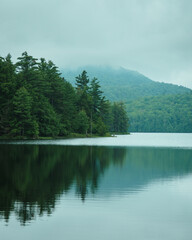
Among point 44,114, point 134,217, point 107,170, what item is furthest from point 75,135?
point 134,217

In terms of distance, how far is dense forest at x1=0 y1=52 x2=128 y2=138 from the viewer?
74250mm

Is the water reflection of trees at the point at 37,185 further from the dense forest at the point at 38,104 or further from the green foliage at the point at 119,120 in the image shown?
the green foliage at the point at 119,120

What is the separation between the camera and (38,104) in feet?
263

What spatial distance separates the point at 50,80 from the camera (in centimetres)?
9369

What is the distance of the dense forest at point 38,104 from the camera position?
74.2 m

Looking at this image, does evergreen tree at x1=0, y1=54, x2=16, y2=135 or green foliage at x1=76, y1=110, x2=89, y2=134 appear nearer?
evergreen tree at x1=0, y1=54, x2=16, y2=135

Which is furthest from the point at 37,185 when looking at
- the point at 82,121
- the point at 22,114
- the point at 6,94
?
the point at 82,121

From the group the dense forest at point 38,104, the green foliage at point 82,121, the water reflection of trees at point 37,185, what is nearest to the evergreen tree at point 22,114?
the dense forest at point 38,104

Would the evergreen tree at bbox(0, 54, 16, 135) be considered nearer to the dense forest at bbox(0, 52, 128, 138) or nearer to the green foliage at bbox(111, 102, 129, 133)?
the dense forest at bbox(0, 52, 128, 138)

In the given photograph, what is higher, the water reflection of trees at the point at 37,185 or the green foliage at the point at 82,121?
the green foliage at the point at 82,121

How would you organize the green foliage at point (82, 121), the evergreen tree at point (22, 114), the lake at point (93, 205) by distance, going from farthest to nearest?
the green foliage at point (82, 121) → the evergreen tree at point (22, 114) → the lake at point (93, 205)

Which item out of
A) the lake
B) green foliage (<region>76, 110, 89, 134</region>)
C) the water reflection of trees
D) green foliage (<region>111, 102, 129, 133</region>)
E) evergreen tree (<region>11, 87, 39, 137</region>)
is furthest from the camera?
green foliage (<region>111, 102, 129, 133</region>)

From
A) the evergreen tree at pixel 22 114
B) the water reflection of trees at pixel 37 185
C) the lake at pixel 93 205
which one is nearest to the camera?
the lake at pixel 93 205

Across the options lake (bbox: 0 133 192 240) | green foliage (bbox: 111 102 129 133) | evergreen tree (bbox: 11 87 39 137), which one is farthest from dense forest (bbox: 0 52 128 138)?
lake (bbox: 0 133 192 240)
